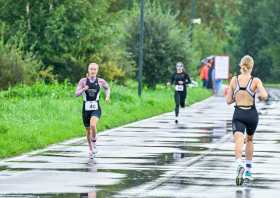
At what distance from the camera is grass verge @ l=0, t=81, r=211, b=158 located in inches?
527

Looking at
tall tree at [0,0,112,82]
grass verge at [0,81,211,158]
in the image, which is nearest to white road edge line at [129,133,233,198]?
grass verge at [0,81,211,158]

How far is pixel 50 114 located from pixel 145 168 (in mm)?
8590

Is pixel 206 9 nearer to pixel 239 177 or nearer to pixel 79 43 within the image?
pixel 79 43

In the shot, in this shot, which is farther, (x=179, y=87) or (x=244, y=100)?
(x=179, y=87)

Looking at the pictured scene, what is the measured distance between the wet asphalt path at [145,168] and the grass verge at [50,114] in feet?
1.69

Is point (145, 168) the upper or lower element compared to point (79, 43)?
lower

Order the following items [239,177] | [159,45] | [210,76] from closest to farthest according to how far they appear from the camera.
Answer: [239,177]
[159,45]
[210,76]

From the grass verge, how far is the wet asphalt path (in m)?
0.52

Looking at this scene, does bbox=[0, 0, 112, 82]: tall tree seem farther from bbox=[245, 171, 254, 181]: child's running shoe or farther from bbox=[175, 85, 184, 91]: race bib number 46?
bbox=[245, 171, 254, 181]: child's running shoe

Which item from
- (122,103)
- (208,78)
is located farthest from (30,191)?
(208,78)

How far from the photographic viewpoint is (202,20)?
180ft

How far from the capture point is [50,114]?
1844 centimetres

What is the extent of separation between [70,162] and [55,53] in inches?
827

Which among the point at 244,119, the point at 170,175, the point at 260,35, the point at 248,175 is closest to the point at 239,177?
the point at 248,175
